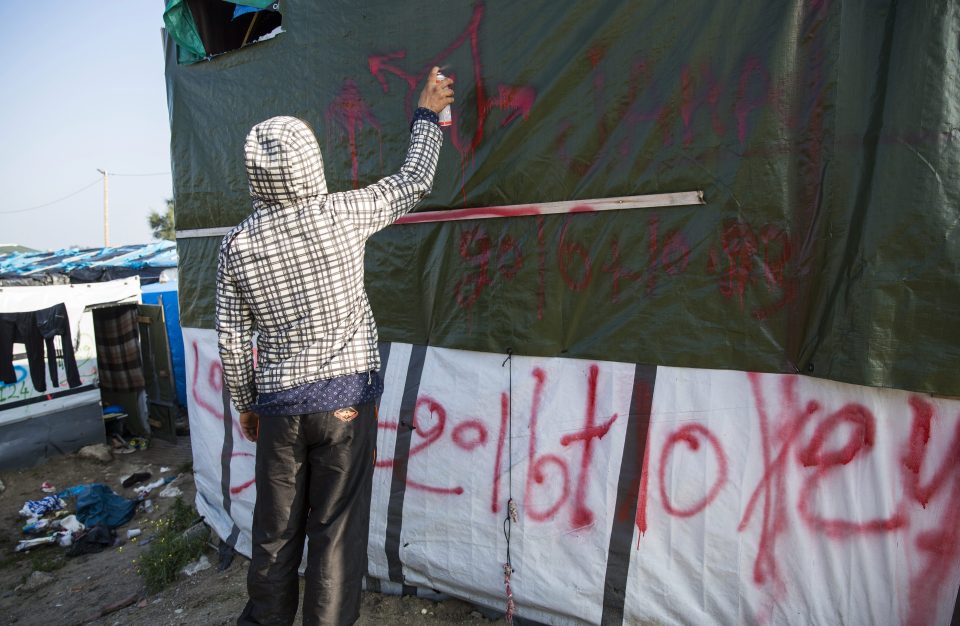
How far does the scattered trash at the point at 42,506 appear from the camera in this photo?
577 centimetres

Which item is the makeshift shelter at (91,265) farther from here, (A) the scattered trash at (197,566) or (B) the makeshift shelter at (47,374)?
(A) the scattered trash at (197,566)

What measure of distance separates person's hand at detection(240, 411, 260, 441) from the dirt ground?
3.89 feet

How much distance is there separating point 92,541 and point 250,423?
3469 millimetres

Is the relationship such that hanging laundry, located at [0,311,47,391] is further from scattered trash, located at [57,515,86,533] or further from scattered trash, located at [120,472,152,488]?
scattered trash, located at [57,515,86,533]

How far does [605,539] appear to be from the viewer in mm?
2609

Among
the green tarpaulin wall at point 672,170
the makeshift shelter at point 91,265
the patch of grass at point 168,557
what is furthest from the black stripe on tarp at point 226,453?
the makeshift shelter at point 91,265

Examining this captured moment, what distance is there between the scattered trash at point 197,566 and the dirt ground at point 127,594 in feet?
0.13

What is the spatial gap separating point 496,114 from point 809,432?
1.88 metres

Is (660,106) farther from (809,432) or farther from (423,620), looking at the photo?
(423,620)

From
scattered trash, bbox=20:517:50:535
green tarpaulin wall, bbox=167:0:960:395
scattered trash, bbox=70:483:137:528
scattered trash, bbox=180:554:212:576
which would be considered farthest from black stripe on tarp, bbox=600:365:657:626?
scattered trash, bbox=20:517:50:535

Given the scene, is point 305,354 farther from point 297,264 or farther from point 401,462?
point 401,462

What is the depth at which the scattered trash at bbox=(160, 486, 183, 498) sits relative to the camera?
19.8 feet

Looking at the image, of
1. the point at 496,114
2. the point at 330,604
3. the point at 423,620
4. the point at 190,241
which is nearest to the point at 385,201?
the point at 496,114

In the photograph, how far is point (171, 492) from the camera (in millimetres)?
6113
